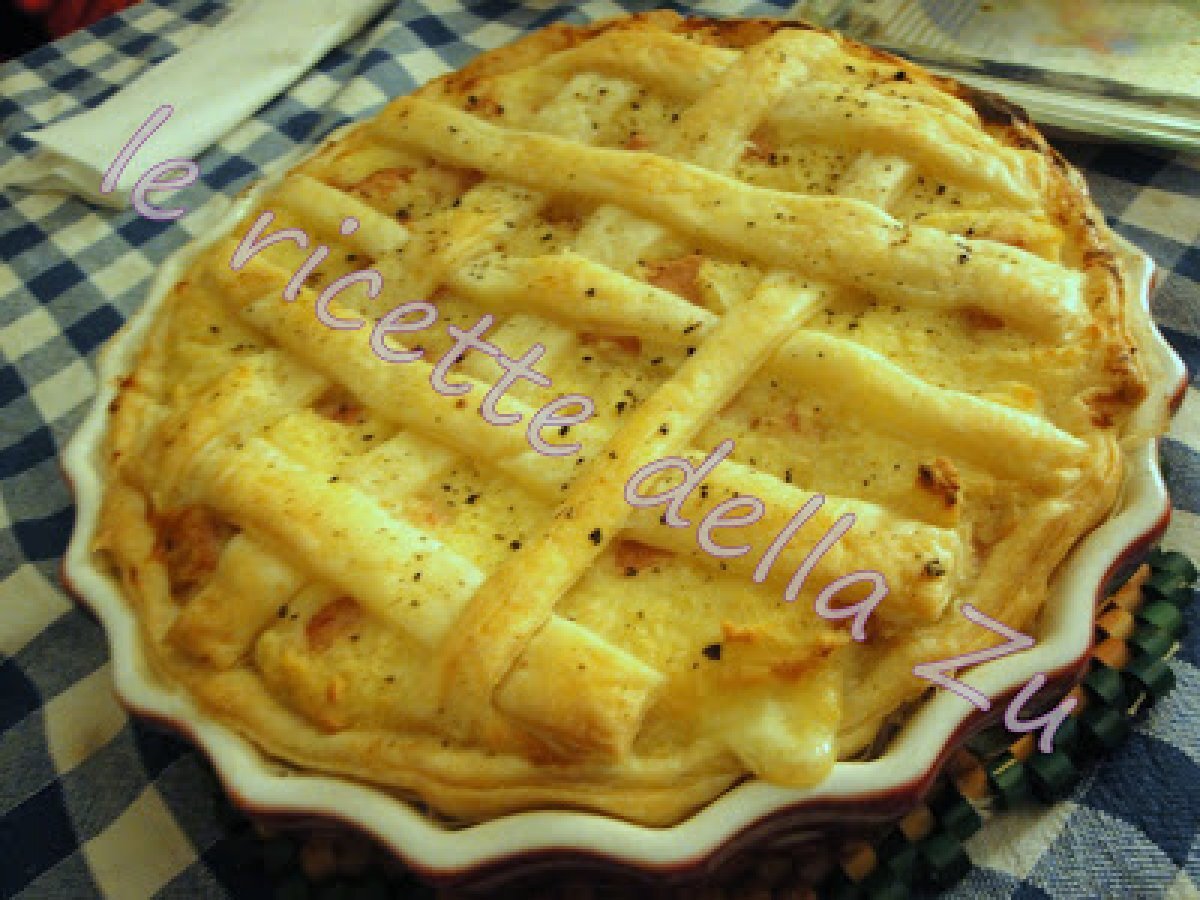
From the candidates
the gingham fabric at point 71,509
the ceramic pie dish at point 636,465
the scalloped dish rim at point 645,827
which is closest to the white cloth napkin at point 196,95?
the gingham fabric at point 71,509

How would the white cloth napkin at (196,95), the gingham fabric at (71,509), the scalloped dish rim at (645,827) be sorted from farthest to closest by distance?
the white cloth napkin at (196,95) → the gingham fabric at (71,509) → the scalloped dish rim at (645,827)

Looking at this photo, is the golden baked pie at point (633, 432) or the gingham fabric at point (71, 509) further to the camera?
the gingham fabric at point (71, 509)

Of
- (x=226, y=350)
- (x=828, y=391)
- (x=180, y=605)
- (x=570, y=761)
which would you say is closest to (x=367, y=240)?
(x=226, y=350)

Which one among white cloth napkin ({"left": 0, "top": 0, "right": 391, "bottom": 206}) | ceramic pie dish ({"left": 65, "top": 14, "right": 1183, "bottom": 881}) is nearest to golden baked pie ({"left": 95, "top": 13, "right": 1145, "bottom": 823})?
ceramic pie dish ({"left": 65, "top": 14, "right": 1183, "bottom": 881})

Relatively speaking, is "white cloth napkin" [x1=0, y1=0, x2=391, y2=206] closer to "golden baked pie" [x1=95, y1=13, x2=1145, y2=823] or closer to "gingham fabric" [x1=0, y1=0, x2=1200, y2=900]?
"gingham fabric" [x1=0, y1=0, x2=1200, y2=900]

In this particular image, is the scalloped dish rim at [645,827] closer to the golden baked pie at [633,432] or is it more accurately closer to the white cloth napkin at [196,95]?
the golden baked pie at [633,432]

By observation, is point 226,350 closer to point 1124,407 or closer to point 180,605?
point 180,605

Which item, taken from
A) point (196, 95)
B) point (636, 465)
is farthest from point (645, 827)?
point (196, 95)
